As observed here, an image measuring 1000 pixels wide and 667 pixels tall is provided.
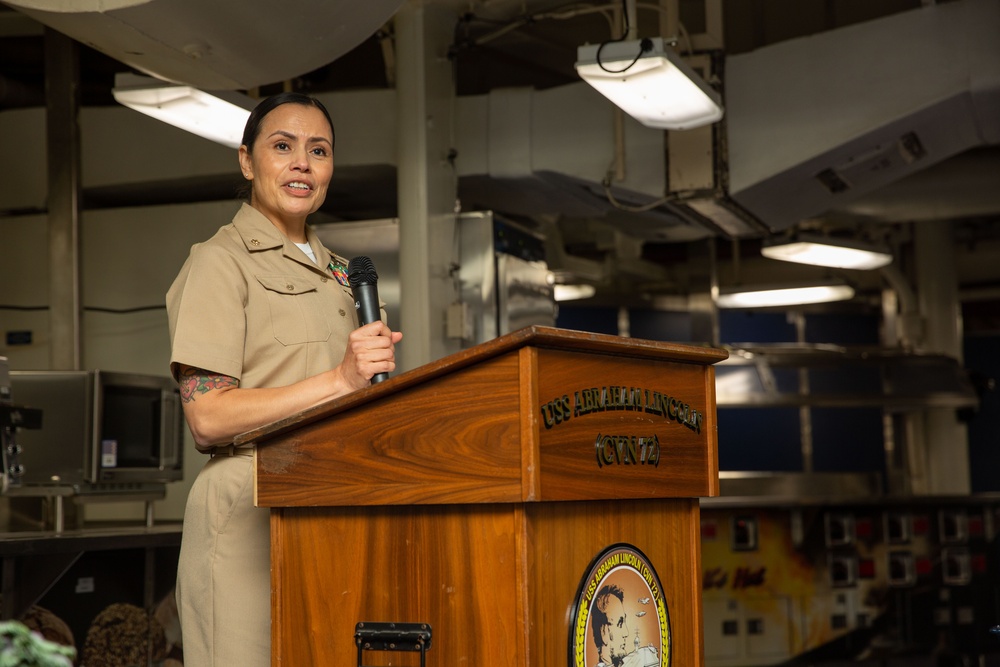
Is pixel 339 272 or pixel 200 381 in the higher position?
pixel 339 272

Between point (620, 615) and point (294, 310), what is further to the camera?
point (294, 310)

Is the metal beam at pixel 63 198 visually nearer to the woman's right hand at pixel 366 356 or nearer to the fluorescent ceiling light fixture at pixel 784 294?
the woman's right hand at pixel 366 356

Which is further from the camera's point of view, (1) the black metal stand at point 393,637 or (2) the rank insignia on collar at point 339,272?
(2) the rank insignia on collar at point 339,272

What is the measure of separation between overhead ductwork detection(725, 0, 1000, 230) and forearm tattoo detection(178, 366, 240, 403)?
11.8 feet

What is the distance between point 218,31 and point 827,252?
197 inches

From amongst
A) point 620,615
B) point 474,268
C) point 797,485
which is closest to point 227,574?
point 620,615

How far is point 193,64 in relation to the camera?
10.3 feet

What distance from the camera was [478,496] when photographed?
1.38 metres

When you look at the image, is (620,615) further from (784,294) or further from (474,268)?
(784,294)

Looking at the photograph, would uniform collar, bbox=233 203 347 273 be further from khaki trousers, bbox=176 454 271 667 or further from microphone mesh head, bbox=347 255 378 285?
khaki trousers, bbox=176 454 271 667

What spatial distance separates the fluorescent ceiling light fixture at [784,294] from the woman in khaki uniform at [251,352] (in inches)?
287

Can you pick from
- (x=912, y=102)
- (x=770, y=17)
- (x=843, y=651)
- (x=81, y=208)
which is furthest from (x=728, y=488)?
(x=81, y=208)

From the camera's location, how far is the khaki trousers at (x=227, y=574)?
5.33 feet

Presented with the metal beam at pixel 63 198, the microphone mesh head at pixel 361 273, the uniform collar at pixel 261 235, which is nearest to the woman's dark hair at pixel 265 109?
the uniform collar at pixel 261 235
